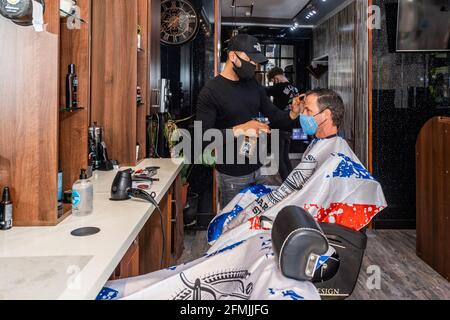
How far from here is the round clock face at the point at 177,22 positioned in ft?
12.7

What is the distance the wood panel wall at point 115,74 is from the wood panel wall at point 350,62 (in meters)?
2.48

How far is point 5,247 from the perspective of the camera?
1.11 m

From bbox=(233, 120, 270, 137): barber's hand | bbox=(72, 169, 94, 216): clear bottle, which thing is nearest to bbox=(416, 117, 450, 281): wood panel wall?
bbox=(233, 120, 270, 137): barber's hand

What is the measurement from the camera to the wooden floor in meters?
2.56

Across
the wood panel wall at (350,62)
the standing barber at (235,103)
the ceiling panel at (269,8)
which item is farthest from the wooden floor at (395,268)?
the ceiling panel at (269,8)

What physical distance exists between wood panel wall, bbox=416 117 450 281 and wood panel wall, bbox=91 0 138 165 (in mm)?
2316

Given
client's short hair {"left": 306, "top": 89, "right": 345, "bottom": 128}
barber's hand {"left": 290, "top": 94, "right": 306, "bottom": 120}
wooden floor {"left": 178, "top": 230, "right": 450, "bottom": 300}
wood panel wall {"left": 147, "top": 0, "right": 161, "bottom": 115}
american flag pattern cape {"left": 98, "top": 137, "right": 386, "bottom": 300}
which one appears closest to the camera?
american flag pattern cape {"left": 98, "top": 137, "right": 386, "bottom": 300}

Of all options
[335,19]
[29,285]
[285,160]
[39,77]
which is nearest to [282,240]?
[29,285]

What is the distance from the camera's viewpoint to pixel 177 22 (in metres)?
3.93

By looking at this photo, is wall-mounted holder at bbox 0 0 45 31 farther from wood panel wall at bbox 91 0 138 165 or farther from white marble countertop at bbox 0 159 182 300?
wood panel wall at bbox 91 0 138 165

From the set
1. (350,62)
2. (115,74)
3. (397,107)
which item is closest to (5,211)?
(115,74)

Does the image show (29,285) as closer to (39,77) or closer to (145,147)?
(39,77)

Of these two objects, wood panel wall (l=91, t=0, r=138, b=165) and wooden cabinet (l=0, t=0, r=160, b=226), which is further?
wood panel wall (l=91, t=0, r=138, b=165)
